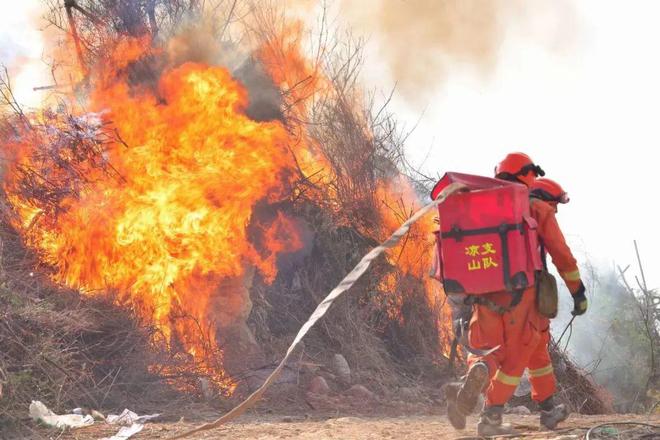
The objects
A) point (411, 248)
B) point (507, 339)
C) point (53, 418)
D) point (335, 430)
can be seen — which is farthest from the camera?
point (411, 248)

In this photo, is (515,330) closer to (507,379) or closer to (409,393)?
(507,379)

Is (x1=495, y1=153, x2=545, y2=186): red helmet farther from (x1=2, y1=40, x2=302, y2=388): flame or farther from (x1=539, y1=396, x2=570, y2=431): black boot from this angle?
(x1=2, y1=40, x2=302, y2=388): flame

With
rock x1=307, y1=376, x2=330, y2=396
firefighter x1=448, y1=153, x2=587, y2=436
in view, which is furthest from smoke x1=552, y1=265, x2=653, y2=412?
firefighter x1=448, y1=153, x2=587, y2=436

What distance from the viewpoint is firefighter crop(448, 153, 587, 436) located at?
4.37 metres

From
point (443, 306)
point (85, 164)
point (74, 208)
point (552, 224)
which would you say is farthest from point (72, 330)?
point (443, 306)

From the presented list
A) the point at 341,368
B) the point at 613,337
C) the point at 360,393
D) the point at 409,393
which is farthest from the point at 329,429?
the point at 613,337

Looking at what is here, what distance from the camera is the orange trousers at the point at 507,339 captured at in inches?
173

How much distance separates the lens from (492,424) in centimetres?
436

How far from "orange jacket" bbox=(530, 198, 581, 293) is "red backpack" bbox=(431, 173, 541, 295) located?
141 millimetres

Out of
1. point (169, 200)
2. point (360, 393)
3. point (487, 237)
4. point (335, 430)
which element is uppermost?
point (169, 200)

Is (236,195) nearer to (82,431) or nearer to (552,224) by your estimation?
(82,431)

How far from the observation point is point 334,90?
9250 mm

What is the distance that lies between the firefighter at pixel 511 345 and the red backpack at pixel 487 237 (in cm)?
15

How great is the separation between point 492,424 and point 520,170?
1.77 metres
